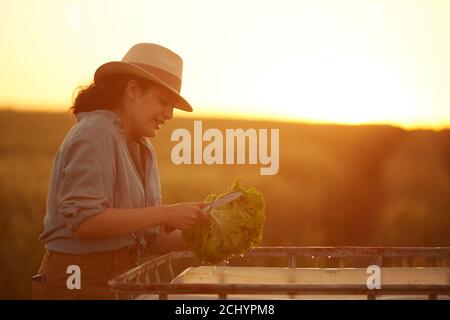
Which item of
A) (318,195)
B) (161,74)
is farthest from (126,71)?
(318,195)

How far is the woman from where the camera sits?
2885mm

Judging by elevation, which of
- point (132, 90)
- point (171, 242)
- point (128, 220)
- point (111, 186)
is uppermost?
point (132, 90)

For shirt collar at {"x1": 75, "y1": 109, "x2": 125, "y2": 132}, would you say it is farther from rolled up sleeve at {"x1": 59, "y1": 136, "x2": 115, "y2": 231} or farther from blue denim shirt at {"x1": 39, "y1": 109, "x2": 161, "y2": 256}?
rolled up sleeve at {"x1": 59, "y1": 136, "x2": 115, "y2": 231}

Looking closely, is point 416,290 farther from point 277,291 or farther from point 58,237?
point 58,237

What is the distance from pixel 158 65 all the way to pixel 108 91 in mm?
258

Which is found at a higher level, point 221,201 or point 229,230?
point 221,201

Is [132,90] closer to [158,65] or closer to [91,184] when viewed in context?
[158,65]

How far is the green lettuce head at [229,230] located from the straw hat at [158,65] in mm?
525

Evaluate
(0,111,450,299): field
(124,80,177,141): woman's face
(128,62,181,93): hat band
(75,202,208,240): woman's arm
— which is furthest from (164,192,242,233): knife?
(0,111,450,299): field

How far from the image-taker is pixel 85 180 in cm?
290

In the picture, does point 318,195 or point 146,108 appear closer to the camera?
point 146,108

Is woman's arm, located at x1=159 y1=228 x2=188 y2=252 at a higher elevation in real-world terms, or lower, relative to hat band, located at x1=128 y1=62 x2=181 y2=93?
lower
